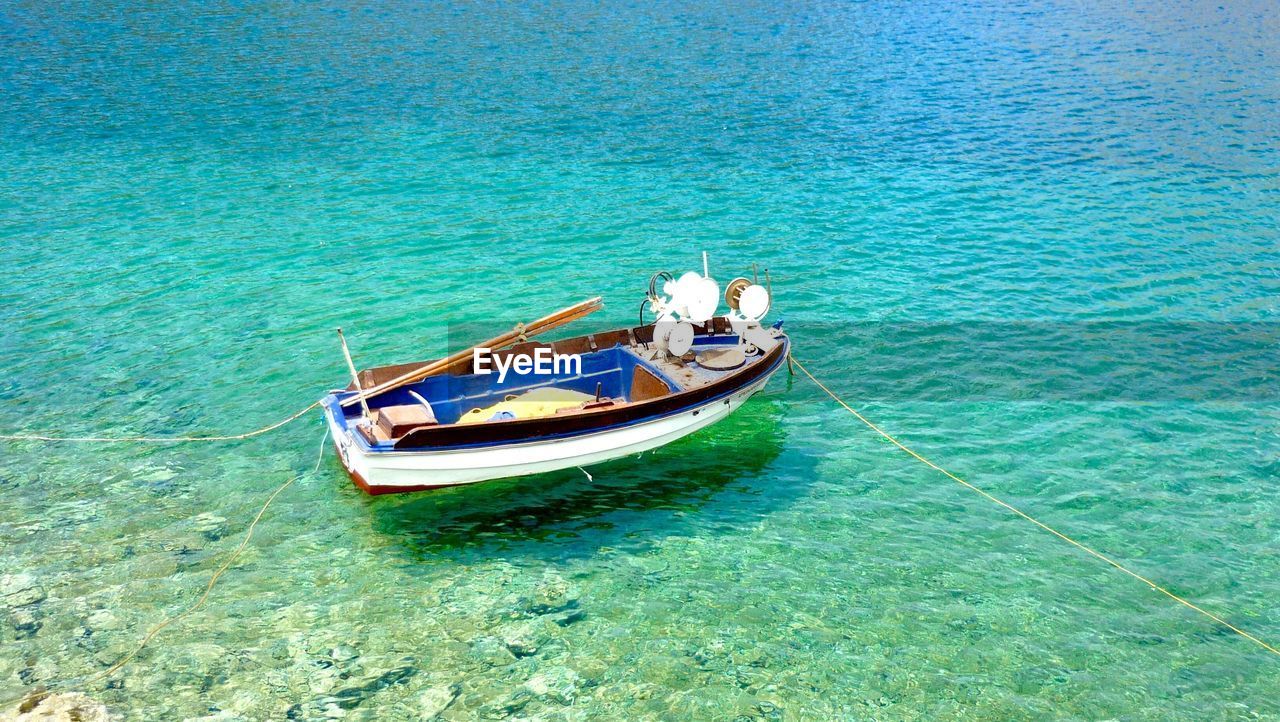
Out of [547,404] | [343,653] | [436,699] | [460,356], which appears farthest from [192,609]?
[547,404]

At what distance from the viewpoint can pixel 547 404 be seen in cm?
1764

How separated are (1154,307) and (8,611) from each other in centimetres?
2539

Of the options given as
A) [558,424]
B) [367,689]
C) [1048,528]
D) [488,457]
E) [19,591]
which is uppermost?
[558,424]

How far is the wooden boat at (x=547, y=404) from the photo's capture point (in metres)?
15.4

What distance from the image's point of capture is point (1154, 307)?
82.1ft

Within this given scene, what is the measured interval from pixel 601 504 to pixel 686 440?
9.22 ft

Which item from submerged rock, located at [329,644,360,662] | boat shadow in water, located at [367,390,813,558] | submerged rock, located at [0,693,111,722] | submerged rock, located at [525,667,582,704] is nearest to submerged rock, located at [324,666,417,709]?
submerged rock, located at [329,644,360,662]

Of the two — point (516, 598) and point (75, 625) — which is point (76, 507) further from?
point (516, 598)

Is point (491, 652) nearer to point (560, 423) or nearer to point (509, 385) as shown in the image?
point (560, 423)

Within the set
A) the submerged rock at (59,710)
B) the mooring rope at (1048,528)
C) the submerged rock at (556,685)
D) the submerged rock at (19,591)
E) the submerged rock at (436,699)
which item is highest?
the submerged rock at (19,591)

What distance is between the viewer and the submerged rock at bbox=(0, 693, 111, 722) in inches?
442

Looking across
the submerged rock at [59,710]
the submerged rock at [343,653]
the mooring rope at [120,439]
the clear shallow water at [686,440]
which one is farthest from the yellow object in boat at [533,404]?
the submerged rock at [59,710]

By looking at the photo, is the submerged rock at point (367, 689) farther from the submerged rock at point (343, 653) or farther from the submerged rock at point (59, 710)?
the submerged rock at point (59, 710)

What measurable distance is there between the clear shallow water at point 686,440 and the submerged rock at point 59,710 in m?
0.34
